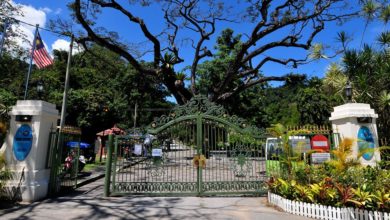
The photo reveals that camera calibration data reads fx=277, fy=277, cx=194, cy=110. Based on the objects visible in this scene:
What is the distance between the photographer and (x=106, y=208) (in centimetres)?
738

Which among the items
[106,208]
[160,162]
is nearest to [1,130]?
[106,208]

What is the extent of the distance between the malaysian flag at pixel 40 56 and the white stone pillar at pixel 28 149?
5.48 m

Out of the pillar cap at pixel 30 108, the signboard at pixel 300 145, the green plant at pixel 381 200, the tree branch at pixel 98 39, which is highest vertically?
the tree branch at pixel 98 39

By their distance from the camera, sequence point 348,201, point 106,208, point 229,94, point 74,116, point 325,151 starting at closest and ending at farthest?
point 348,201
point 106,208
point 325,151
point 229,94
point 74,116

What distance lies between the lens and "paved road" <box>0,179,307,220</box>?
6.66 m

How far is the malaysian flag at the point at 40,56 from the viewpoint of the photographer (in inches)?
512

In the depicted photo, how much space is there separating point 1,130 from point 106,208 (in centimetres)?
407

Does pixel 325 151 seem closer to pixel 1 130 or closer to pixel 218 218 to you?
pixel 218 218

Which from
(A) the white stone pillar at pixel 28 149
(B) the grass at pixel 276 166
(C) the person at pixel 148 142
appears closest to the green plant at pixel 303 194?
(B) the grass at pixel 276 166

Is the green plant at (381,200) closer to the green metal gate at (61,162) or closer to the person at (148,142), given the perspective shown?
the person at (148,142)

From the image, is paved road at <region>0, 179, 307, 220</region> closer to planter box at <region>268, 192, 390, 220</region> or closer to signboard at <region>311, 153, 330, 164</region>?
planter box at <region>268, 192, 390, 220</region>

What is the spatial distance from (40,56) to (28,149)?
6.78 meters

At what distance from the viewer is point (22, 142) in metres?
8.09

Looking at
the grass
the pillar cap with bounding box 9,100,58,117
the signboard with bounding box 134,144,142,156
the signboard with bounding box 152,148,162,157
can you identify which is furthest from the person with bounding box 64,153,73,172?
the grass
